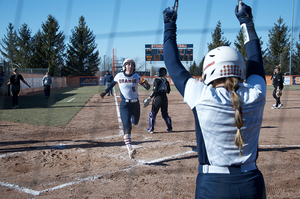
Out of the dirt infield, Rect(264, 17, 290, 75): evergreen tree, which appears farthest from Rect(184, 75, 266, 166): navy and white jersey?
Rect(264, 17, 290, 75): evergreen tree

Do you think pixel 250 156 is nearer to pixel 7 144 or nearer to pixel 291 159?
pixel 291 159

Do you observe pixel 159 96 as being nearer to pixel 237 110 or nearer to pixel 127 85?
pixel 127 85

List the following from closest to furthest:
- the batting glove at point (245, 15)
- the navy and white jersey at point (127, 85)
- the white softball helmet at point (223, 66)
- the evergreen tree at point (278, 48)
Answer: the white softball helmet at point (223, 66) → the batting glove at point (245, 15) → the navy and white jersey at point (127, 85) → the evergreen tree at point (278, 48)

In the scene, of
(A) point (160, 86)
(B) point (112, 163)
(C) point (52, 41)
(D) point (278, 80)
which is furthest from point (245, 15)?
(C) point (52, 41)

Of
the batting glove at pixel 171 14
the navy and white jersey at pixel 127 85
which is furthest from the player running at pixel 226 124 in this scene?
the navy and white jersey at pixel 127 85

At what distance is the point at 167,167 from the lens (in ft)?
15.2

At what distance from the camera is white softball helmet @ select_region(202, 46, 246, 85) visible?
1683 mm

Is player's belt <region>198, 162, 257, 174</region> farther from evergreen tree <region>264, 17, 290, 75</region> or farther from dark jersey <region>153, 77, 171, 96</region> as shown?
evergreen tree <region>264, 17, 290, 75</region>

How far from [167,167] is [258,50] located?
3.22 metres

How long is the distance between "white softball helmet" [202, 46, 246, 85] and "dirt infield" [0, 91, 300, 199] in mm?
2370

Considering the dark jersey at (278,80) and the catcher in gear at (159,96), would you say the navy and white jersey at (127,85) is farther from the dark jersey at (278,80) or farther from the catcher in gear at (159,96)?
the dark jersey at (278,80)

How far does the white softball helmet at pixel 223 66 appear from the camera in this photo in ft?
5.52

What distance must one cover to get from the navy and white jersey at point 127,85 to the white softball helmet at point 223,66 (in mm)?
4009

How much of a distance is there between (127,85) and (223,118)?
4.41 m
